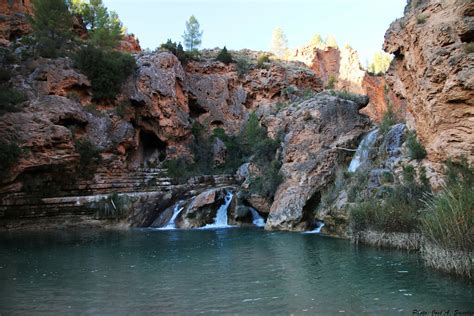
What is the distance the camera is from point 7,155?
28.4 metres

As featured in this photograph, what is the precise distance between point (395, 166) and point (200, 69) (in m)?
35.2

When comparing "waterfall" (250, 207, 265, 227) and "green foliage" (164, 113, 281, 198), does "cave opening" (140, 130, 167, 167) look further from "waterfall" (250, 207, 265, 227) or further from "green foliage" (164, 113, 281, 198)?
"waterfall" (250, 207, 265, 227)

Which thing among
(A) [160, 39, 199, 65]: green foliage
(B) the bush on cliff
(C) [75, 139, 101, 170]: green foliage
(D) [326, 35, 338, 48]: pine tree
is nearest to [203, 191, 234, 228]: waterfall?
(C) [75, 139, 101, 170]: green foliage

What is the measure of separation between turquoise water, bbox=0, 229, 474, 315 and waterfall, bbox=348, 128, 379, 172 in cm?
704

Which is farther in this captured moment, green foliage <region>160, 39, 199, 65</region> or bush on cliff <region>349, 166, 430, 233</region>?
green foliage <region>160, 39, 199, 65</region>

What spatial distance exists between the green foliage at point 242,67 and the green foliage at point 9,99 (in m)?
26.7

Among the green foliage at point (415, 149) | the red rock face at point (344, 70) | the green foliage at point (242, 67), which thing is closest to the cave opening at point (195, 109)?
the green foliage at point (242, 67)

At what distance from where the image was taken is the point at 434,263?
36.1 feet

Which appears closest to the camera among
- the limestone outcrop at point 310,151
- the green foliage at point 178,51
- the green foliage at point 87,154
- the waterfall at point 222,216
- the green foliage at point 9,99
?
the limestone outcrop at point 310,151

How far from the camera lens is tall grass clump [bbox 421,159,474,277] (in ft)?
31.2

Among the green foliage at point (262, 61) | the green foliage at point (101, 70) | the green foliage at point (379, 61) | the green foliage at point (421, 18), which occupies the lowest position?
the green foliage at point (421, 18)

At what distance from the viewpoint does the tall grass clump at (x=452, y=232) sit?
9.52 meters

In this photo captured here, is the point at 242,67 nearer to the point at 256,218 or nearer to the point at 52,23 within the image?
the point at 52,23

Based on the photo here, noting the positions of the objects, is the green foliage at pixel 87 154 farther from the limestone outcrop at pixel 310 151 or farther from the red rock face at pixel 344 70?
the red rock face at pixel 344 70
